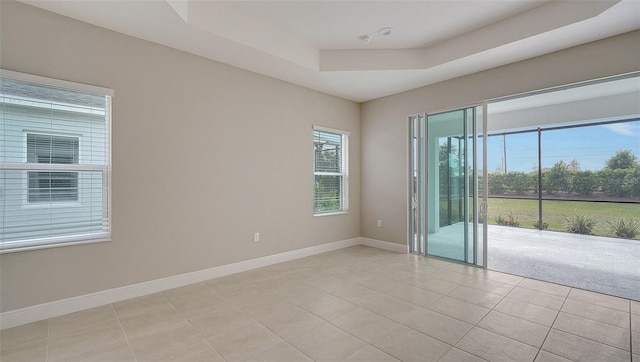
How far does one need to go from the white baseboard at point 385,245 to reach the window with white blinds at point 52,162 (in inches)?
167

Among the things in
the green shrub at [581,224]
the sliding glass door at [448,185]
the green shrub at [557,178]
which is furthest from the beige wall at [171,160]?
the green shrub at [581,224]

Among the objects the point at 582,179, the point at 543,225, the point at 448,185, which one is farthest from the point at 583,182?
the point at 448,185

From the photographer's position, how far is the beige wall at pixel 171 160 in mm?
2564

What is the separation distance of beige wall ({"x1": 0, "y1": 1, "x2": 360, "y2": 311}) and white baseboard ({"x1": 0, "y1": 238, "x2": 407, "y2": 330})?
0.06 metres

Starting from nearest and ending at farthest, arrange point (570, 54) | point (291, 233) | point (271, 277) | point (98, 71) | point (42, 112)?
point (42, 112), point (98, 71), point (570, 54), point (271, 277), point (291, 233)

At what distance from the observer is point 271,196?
4.27 meters

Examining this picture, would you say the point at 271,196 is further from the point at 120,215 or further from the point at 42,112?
the point at 42,112

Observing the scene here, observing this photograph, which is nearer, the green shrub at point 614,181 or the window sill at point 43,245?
the window sill at point 43,245

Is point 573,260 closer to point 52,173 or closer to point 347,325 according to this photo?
point 347,325

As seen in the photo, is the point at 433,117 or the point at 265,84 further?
the point at 433,117

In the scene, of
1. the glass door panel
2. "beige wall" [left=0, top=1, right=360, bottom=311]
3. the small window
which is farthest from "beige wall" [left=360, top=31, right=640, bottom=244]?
the small window

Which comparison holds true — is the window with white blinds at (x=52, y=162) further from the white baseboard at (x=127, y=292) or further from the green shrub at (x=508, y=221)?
the green shrub at (x=508, y=221)

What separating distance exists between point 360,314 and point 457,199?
2698 mm

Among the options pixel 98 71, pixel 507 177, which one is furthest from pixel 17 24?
pixel 507 177
